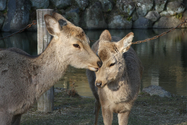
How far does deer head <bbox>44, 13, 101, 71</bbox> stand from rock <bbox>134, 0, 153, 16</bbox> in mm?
32209

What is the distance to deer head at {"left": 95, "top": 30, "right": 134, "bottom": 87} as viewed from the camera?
4.43 metres

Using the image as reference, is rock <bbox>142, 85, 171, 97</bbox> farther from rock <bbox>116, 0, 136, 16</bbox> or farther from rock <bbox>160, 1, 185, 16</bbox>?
rock <bbox>160, 1, 185, 16</bbox>

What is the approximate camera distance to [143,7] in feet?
114

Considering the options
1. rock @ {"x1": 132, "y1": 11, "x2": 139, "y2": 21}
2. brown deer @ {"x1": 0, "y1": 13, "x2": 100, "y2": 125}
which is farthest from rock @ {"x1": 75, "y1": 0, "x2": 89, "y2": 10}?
brown deer @ {"x1": 0, "y1": 13, "x2": 100, "y2": 125}

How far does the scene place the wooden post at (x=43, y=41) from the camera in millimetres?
6512

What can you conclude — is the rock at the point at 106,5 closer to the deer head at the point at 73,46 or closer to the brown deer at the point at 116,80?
the brown deer at the point at 116,80

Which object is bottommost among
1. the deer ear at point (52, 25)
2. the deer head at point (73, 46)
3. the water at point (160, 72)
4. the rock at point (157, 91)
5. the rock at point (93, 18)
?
the water at point (160, 72)

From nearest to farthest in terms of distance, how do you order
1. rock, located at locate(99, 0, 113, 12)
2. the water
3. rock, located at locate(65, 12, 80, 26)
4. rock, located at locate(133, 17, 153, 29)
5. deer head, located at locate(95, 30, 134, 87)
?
deer head, located at locate(95, 30, 134, 87) → the water → rock, located at locate(65, 12, 80, 26) → rock, located at locate(133, 17, 153, 29) → rock, located at locate(99, 0, 113, 12)

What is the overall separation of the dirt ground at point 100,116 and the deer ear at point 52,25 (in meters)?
2.89

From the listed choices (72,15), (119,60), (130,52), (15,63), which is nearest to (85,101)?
(130,52)

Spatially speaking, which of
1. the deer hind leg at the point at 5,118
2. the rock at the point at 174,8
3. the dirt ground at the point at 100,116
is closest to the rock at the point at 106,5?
the rock at the point at 174,8

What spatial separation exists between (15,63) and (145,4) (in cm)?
3295

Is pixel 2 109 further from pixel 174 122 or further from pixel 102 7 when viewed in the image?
pixel 102 7

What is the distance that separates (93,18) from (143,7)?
7.36 m
